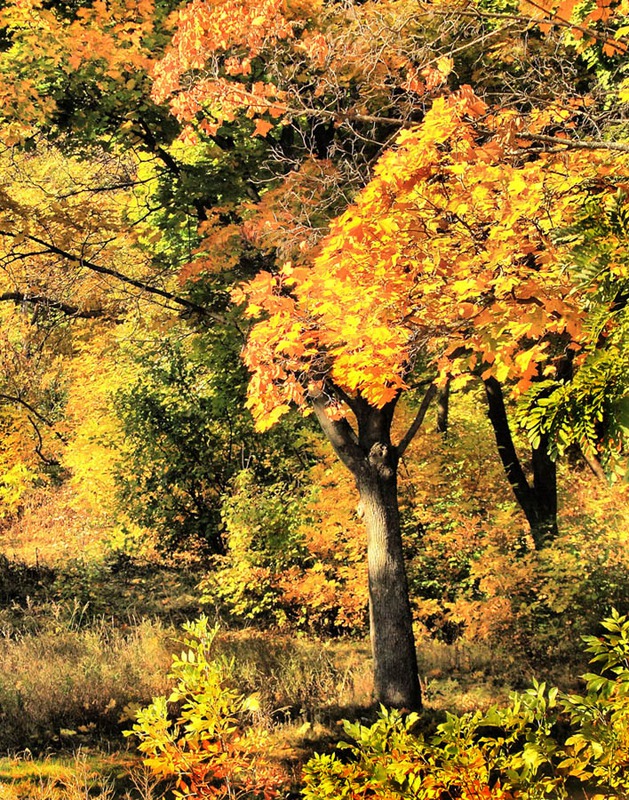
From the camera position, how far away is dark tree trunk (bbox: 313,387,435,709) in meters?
9.00

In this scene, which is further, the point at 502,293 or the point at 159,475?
the point at 159,475

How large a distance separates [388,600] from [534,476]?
497 cm

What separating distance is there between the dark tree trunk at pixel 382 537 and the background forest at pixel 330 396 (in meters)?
0.03

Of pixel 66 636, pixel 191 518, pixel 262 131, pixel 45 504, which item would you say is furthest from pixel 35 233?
pixel 45 504

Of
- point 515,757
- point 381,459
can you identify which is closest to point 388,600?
point 381,459

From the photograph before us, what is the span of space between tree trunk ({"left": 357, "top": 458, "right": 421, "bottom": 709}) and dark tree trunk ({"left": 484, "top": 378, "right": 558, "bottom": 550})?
408 cm

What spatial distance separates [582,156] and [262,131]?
2910 millimetres

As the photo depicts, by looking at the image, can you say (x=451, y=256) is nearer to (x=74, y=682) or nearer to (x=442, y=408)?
(x=74, y=682)

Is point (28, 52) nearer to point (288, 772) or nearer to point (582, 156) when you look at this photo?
point (582, 156)

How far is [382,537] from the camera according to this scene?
9.23 metres

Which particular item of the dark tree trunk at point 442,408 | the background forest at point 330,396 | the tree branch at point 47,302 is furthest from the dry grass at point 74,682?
the dark tree trunk at point 442,408

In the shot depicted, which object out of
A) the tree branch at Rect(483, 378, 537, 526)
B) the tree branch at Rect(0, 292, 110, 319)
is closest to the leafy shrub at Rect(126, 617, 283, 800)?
the tree branch at Rect(0, 292, 110, 319)

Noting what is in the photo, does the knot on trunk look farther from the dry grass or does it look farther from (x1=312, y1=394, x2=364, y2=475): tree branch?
the dry grass

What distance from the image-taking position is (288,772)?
710 cm
